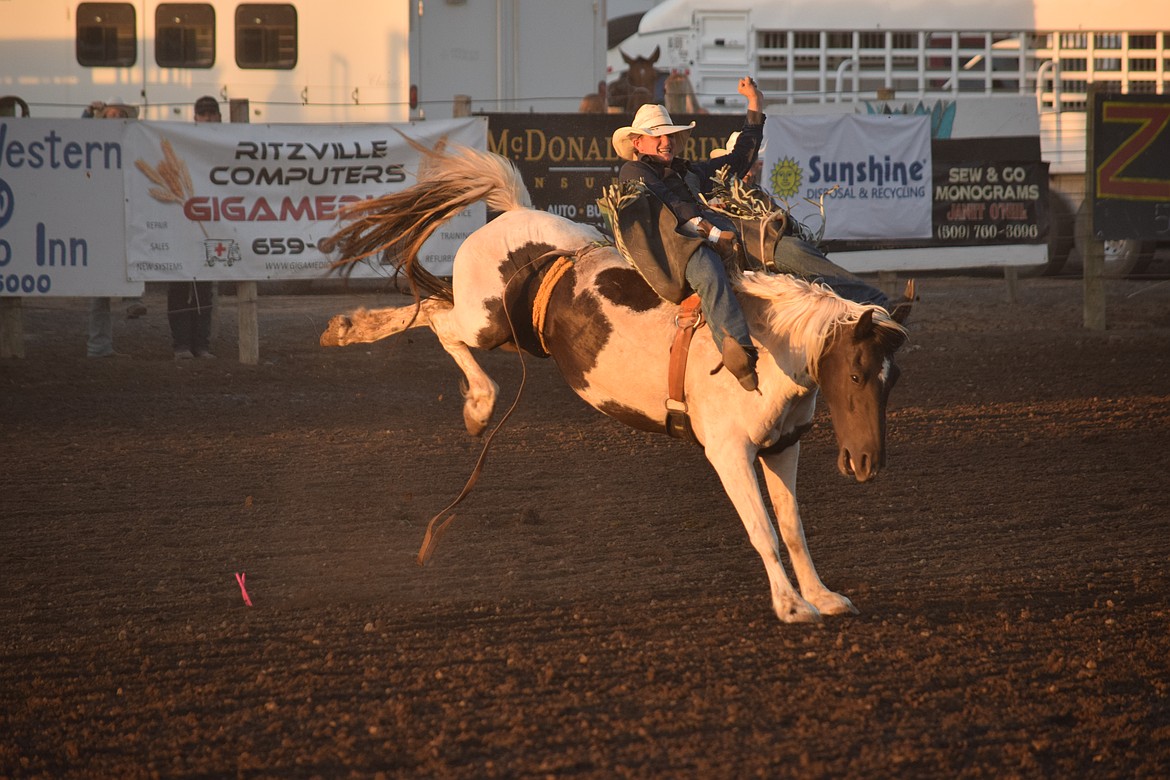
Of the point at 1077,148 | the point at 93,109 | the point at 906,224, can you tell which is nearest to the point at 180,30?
the point at 93,109

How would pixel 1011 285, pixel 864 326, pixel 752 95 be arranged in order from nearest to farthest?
1. pixel 864 326
2. pixel 752 95
3. pixel 1011 285

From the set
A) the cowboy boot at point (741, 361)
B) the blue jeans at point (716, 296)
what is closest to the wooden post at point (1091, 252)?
the blue jeans at point (716, 296)

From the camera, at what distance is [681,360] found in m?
4.99

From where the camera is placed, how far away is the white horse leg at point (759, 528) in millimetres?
4664

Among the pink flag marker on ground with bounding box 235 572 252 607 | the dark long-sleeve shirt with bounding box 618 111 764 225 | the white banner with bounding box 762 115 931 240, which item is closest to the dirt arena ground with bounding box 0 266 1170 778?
the pink flag marker on ground with bounding box 235 572 252 607

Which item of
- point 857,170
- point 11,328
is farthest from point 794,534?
point 11,328

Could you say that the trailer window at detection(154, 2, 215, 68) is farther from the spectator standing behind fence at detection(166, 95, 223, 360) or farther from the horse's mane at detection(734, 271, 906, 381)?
the horse's mane at detection(734, 271, 906, 381)

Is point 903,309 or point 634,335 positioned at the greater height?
point 903,309

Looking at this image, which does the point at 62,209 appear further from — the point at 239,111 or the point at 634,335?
the point at 634,335

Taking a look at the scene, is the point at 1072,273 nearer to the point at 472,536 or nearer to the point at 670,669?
the point at 472,536

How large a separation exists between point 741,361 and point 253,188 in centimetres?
700

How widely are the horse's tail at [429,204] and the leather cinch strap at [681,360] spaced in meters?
1.44

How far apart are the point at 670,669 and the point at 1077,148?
554 inches

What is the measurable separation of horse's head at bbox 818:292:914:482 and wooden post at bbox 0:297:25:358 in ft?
26.7
